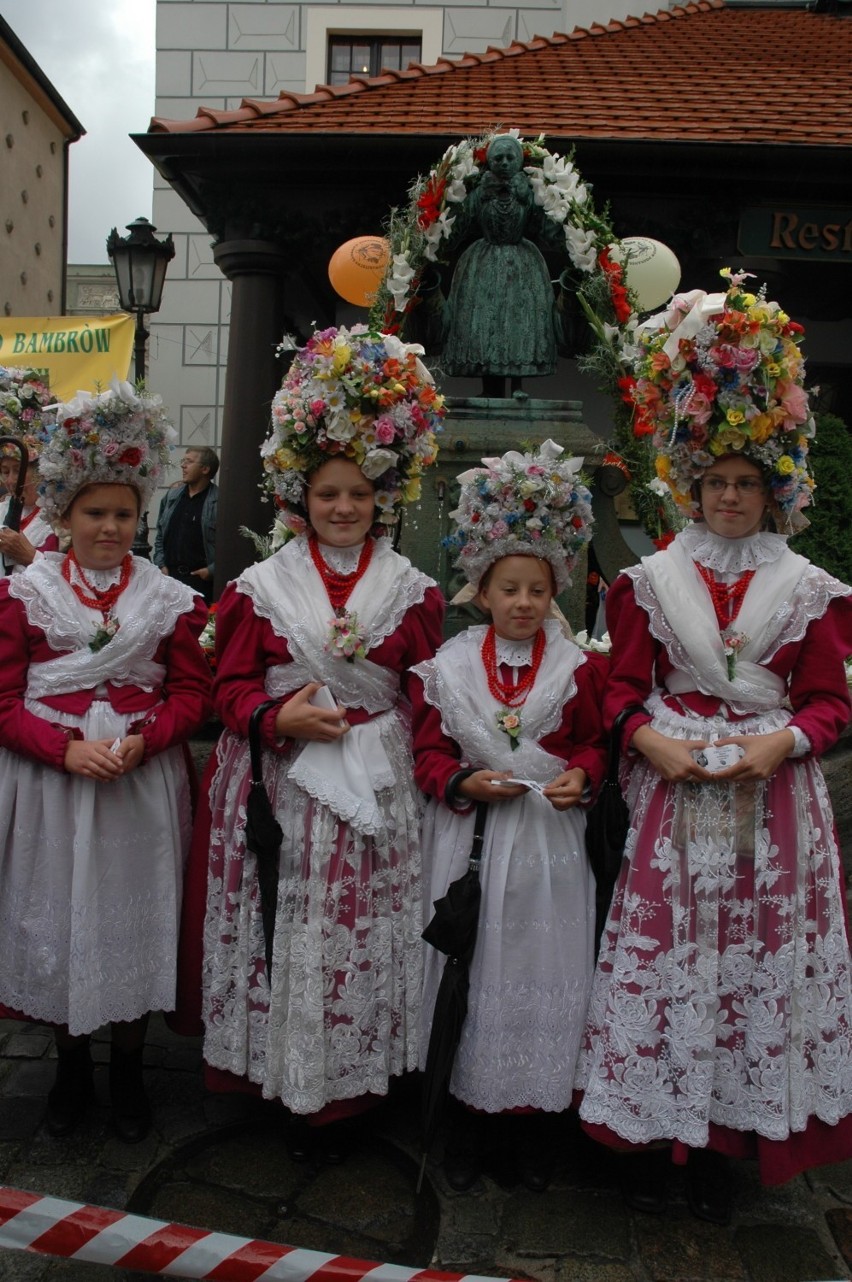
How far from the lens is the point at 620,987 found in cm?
260

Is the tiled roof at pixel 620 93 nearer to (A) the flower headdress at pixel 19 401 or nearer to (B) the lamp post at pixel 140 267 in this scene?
(B) the lamp post at pixel 140 267

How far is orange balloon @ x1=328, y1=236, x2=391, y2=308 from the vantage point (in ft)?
17.7

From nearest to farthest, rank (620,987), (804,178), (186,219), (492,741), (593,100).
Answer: (620,987) < (492,741) < (804,178) < (593,100) < (186,219)

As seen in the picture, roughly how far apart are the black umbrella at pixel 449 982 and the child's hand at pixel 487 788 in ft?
Result: 0.40

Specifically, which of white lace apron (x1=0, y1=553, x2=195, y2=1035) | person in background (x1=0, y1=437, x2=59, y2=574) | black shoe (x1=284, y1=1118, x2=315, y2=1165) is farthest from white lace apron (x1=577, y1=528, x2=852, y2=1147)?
person in background (x1=0, y1=437, x2=59, y2=574)

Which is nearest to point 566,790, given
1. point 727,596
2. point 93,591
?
point 727,596

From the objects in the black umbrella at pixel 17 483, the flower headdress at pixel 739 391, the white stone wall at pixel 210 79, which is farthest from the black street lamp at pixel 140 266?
the flower headdress at pixel 739 391

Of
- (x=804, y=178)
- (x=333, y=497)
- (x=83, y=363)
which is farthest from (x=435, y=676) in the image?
(x=804, y=178)

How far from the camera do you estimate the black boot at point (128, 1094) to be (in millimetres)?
3008

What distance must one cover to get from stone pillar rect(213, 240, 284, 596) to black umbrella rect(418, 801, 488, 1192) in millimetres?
6120

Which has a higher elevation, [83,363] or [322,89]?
[322,89]

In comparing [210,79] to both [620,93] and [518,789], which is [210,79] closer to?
[620,93]

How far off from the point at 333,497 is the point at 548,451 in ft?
2.02

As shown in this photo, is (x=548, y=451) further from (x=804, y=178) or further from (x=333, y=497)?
Result: (x=804, y=178)
